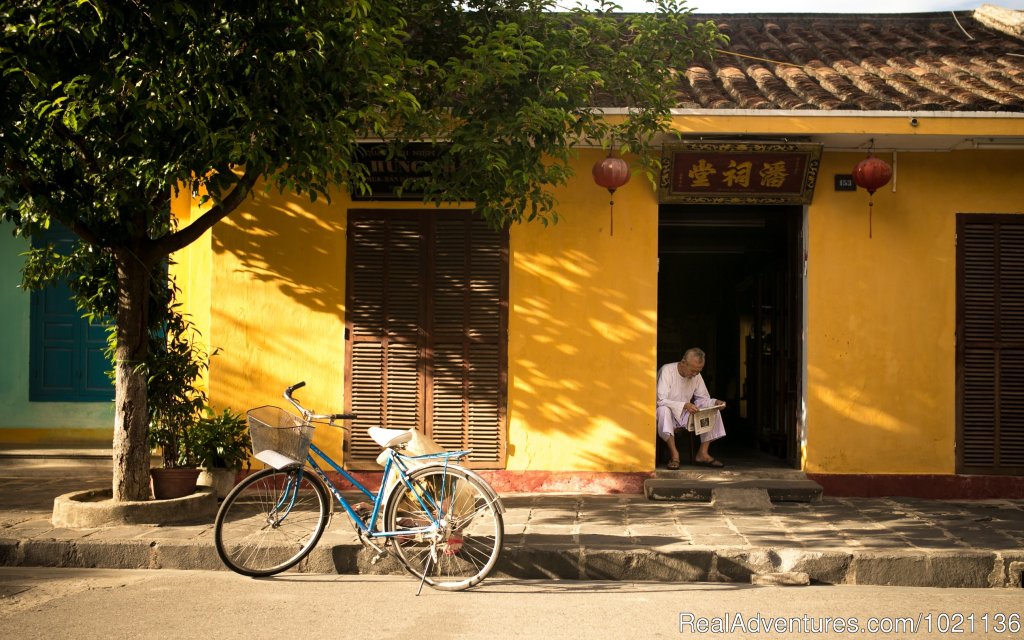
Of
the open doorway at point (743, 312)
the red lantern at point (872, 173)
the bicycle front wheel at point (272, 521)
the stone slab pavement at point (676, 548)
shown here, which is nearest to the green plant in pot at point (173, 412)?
the stone slab pavement at point (676, 548)

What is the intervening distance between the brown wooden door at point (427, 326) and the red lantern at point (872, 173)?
3234mm

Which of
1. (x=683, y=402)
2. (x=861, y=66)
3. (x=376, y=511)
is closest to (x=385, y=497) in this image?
(x=376, y=511)

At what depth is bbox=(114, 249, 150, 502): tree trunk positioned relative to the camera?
7.33 m

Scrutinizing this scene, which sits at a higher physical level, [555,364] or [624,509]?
[555,364]

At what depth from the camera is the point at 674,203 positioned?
906 centimetres

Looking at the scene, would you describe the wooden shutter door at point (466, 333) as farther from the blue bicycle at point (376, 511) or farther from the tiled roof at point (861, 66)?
the blue bicycle at point (376, 511)

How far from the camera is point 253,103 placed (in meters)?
6.24

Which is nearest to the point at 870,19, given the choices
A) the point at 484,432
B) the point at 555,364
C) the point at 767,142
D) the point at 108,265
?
the point at 767,142

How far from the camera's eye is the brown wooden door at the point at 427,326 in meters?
9.01

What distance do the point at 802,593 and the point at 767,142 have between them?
4242mm

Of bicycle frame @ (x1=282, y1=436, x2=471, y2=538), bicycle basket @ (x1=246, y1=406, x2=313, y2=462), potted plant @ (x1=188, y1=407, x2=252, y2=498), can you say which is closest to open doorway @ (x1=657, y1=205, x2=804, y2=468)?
bicycle frame @ (x1=282, y1=436, x2=471, y2=538)

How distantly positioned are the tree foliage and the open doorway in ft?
8.09

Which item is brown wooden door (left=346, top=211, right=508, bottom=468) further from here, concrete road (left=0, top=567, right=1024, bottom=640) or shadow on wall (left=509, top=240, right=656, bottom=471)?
concrete road (left=0, top=567, right=1024, bottom=640)

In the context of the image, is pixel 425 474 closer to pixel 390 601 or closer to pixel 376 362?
pixel 390 601
